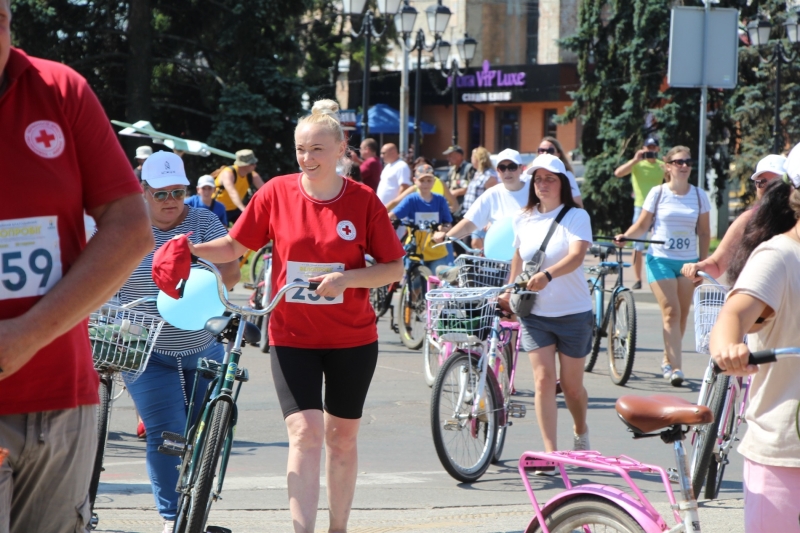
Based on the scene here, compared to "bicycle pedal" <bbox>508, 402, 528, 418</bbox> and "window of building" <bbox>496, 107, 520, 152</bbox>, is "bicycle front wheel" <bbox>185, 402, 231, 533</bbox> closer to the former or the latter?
"bicycle pedal" <bbox>508, 402, 528, 418</bbox>

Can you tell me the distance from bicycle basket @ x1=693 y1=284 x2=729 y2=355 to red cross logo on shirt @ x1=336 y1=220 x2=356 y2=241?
2412mm

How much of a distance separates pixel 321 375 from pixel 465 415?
6.96 ft

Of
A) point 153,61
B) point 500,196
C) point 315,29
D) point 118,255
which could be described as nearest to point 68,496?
point 118,255

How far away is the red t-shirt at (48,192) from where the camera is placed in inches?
98.5

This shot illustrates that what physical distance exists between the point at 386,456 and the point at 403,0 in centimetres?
2051

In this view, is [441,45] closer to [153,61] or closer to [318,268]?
[153,61]

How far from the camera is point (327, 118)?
4.99 m

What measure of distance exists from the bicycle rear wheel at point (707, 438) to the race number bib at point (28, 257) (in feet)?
14.2

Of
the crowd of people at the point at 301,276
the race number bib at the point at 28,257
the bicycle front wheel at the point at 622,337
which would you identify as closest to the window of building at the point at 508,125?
the crowd of people at the point at 301,276

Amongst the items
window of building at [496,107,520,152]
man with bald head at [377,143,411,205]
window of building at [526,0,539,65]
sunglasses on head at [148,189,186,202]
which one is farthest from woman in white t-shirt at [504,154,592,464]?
window of building at [526,0,539,65]

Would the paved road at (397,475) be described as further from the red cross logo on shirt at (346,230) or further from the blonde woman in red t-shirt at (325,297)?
the red cross logo on shirt at (346,230)

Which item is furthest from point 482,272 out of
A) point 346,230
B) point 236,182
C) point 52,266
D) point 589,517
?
point 236,182

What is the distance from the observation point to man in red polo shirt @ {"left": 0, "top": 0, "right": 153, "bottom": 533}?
2494mm

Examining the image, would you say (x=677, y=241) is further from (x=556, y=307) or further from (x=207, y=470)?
(x=207, y=470)
